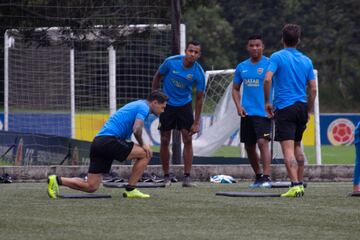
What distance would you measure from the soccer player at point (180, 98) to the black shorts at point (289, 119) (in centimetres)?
226

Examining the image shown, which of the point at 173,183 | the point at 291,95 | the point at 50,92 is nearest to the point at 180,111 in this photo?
the point at 173,183

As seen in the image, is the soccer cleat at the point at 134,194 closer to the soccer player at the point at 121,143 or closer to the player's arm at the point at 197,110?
the soccer player at the point at 121,143

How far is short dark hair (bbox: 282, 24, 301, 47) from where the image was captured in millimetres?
12602

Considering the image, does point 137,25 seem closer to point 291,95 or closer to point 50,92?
point 50,92

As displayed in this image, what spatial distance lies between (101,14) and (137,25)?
0.67 meters

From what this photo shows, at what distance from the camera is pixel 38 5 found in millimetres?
19562

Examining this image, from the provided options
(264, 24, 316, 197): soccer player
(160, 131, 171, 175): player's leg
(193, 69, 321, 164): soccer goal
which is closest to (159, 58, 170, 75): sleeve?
(160, 131, 171, 175): player's leg

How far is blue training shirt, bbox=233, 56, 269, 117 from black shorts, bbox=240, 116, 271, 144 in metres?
0.08

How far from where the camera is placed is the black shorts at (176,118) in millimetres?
14945

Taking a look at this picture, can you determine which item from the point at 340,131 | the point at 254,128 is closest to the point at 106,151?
the point at 254,128

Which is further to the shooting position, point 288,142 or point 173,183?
point 173,183

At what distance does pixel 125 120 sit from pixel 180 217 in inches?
102

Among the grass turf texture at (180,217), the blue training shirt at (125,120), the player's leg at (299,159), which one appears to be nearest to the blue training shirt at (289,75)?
the player's leg at (299,159)

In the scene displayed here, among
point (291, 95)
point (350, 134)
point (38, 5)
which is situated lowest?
point (350, 134)
